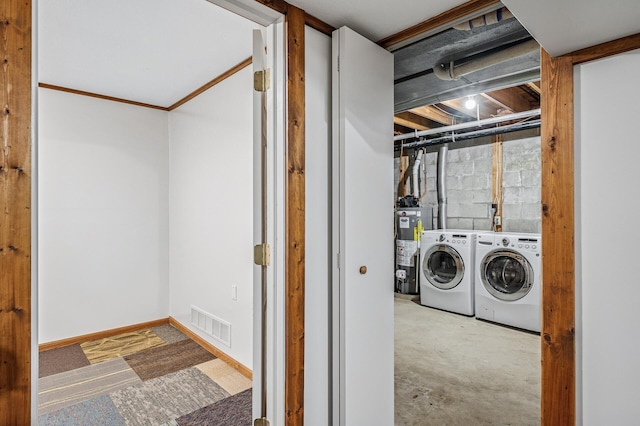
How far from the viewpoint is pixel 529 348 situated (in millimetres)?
3336

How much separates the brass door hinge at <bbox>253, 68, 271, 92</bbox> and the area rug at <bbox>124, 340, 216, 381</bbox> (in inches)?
91.6

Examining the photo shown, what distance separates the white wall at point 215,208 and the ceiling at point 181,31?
0.27 metres

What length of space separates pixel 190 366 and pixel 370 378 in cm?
172

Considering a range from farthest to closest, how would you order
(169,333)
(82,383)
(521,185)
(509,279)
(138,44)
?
1. (521,185)
2. (509,279)
3. (169,333)
4. (82,383)
5. (138,44)

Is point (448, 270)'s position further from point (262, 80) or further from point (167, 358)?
point (262, 80)

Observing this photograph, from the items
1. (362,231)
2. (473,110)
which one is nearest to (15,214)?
(362,231)

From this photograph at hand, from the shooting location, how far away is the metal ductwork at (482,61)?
6.45ft

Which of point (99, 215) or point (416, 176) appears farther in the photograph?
point (416, 176)

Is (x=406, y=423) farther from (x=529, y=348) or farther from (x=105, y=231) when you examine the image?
(x=105, y=231)

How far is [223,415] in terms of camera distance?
2.20 metres

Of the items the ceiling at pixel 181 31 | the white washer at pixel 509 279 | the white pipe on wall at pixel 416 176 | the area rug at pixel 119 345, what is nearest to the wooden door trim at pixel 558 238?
the ceiling at pixel 181 31

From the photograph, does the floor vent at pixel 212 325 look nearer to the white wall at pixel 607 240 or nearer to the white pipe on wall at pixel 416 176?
the white wall at pixel 607 240

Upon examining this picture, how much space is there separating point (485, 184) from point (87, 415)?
5052mm

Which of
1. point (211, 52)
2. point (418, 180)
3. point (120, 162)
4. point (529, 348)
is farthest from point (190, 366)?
point (418, 180)
